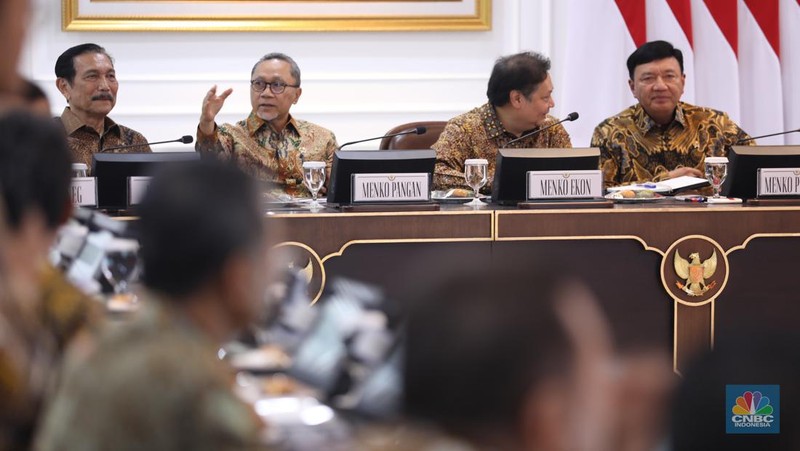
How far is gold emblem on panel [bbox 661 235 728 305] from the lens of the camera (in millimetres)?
3227

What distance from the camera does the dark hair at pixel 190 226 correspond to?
3.49 ft

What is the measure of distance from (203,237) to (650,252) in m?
2.37

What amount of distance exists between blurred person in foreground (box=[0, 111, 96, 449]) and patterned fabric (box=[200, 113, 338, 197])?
2722 millimetres

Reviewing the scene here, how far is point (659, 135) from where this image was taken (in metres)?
4.24

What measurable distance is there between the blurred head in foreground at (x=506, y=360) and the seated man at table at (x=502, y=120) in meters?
3.08

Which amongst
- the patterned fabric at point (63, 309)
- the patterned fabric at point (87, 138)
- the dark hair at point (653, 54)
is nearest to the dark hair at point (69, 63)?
the patterned fabric at point (87, 138)

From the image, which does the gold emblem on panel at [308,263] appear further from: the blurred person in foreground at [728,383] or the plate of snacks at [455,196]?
the blurred person in foreground at [728,383]

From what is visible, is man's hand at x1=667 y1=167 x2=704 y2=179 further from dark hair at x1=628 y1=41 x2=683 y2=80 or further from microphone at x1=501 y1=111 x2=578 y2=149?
dark hair at x1=628 y1=41 x2=683 y2=80

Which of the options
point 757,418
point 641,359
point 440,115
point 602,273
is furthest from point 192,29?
point 641,359

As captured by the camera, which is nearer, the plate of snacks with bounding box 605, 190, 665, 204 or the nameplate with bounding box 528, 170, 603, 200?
the nameplate with bounding box 528, 170, 603, 200

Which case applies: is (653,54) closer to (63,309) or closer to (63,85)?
(63,85)

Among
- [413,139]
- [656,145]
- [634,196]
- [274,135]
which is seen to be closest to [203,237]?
[634,196]

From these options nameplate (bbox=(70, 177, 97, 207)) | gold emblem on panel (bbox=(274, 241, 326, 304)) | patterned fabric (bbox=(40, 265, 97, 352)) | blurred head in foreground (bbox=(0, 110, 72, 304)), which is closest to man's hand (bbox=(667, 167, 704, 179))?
gold emblem on panel (bbox=(274, 241, 326, 304))

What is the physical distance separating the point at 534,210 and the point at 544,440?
2.39 m
